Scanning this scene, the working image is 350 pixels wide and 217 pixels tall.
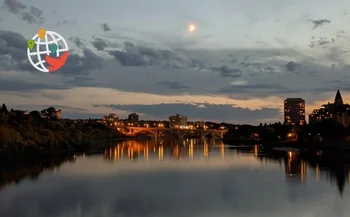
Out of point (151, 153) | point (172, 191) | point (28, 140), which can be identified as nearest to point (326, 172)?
point (172, 191)

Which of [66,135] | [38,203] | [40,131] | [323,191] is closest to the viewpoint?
[38,203]

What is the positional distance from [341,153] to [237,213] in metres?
31.4

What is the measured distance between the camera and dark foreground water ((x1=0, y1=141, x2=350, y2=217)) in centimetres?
1753

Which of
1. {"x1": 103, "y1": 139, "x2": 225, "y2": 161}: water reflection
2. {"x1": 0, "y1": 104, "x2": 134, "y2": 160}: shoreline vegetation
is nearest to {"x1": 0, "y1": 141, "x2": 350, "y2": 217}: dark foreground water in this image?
{"x1": 0, "y1": 104, "x2": 134, "y2": 160}: shoreline vegetation

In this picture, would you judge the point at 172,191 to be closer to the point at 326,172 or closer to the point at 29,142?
the point at 326,172

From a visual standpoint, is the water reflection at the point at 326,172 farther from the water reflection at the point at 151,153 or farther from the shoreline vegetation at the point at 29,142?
the shoreline vegetation at the point at 29,142

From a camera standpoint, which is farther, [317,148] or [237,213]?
[317,148]

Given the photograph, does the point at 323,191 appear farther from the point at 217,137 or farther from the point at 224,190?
the point at 217,137

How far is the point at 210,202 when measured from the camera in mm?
19406

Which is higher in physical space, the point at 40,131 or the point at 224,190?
the point at 40,131

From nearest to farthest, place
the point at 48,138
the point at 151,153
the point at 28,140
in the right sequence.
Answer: the point at 28,140, the point at 48,138, the point at 151,153

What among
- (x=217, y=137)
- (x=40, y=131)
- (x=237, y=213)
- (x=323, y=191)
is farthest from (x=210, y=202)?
(x=217, y=137)

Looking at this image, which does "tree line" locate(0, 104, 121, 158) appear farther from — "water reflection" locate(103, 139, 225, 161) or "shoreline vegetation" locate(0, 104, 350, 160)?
"water reflection" locate(103, 139, 225, 161)

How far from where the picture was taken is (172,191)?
73.4 ft
